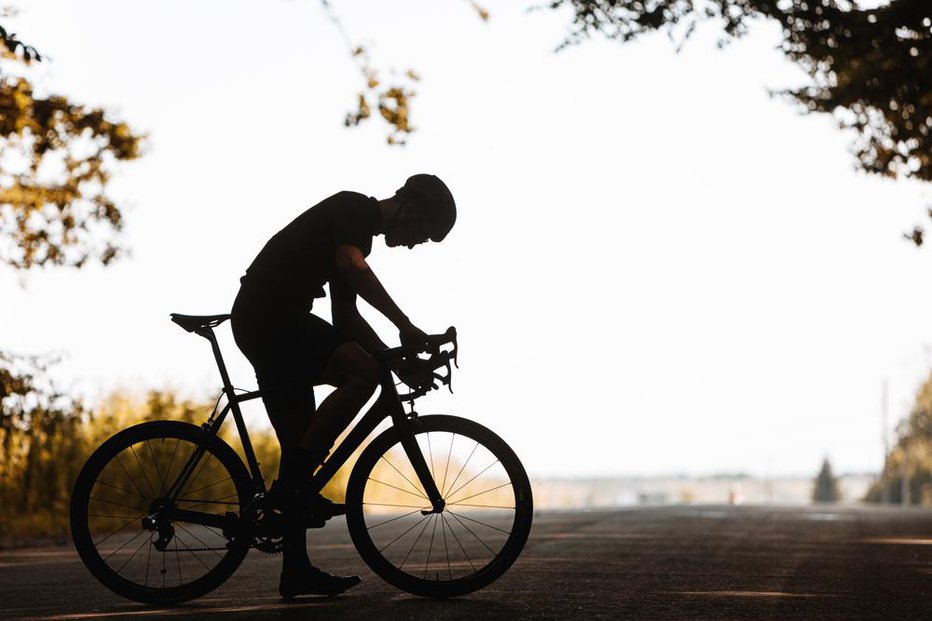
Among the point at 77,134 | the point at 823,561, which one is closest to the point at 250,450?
the point at 823,561

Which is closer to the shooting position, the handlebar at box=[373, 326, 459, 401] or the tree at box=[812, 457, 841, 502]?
the handlebar at box=[373, 326, 459, 401]

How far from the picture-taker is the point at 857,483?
12088 centimetres

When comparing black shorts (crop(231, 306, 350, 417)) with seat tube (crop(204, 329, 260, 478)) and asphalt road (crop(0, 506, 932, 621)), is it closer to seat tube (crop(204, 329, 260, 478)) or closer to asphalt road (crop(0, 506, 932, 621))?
seat tube (crop(204, 329, 260, 478))

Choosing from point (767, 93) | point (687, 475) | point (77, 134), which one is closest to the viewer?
point (767, 93)

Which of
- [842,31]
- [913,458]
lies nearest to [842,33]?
[842,31]

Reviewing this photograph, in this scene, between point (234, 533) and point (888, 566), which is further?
point (888, 566)

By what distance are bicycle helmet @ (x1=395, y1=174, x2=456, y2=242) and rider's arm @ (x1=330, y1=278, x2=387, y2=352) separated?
467 millimetres

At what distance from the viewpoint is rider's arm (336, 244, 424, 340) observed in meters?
5.75

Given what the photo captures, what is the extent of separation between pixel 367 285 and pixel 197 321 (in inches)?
30.7

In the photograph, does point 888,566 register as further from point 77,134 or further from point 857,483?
point 857,483

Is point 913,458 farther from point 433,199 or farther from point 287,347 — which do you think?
point 287,347

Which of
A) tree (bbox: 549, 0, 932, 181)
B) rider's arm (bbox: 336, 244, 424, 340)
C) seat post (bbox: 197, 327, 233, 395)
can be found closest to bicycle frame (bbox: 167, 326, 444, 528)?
seat post (bbox: 197, 327, 233, 395)

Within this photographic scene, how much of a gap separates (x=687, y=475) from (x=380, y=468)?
499 ft

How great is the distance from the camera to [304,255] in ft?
19.3
